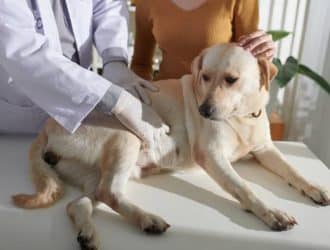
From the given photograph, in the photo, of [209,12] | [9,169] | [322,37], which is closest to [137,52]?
[209,12]

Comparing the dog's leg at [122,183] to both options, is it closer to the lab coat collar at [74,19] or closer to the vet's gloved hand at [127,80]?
the vet's gloved hand at [127,80]

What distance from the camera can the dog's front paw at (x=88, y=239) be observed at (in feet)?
2.26

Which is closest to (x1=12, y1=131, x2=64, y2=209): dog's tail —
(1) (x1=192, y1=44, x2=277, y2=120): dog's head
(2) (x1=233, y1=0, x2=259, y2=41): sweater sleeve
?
(1) (x1=192, y1=44, x2=277, y2=120): dog's head

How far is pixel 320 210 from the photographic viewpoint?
0.82 m

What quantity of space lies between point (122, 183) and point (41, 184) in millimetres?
152

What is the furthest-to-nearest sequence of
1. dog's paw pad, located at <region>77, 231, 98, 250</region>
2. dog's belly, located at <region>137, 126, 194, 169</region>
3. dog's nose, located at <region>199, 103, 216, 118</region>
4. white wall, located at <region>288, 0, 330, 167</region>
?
white wall, located at <region>288, 0, 330, 167</region> < dog's belly, located at <region>137, 126, 194, 169</region> < dog's nose, located at <region>199, 103, 216, 118</region> < dog's paw pad, located at <region>77, 231, 98, 250</region>

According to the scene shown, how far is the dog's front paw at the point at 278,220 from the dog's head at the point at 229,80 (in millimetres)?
203

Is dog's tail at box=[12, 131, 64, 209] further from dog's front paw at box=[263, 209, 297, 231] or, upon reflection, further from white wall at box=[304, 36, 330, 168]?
white wall at box=[304, 36, 330, 168]

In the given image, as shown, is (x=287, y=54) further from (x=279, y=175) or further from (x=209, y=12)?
(x=279, y=175)

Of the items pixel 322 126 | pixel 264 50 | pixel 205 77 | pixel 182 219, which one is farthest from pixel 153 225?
pixel 322 126

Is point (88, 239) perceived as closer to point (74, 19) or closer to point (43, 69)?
point (43, 69)

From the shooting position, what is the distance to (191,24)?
3.46ft

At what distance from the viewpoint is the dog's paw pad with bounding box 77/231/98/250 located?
69 centimetres

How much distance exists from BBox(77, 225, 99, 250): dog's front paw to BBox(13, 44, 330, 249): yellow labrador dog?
1cm
